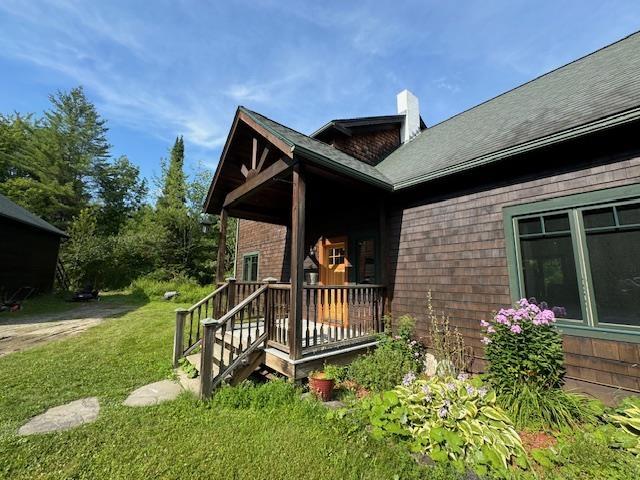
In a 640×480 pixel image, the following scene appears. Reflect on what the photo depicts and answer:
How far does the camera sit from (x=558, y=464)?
252 centimetres

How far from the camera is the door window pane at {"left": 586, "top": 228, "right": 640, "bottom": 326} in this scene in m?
3.44

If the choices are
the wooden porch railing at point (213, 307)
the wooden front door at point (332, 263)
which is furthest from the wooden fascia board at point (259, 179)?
the wooden front door at point (332, 263)

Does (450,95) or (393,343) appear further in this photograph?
(450,95)

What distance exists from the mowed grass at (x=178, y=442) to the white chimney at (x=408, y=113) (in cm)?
872

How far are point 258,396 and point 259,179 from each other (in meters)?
3.50

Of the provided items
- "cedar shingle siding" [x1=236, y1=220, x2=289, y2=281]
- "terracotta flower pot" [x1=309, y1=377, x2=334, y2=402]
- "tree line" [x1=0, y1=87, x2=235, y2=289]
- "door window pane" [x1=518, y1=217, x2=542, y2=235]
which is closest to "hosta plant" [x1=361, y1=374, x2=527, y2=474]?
"terracotta flower pot" [x1=309, y1=377, x2=334, y2=402]

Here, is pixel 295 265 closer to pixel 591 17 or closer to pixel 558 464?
pixel 558 464

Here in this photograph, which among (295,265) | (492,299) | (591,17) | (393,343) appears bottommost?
(393,343)

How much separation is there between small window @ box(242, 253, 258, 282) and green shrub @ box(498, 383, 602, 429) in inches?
336

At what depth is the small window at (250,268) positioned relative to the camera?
1045 cm

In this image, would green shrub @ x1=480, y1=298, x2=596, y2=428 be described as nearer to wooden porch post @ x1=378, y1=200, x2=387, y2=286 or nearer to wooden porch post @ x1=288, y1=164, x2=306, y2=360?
wooden porch post @ x1=378, y1=200, x2=387, y2=286

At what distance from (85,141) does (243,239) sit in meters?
22.2

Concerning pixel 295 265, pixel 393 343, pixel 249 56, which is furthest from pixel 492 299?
pixel 249 56

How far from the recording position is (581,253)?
3586 mm
